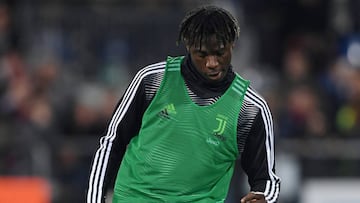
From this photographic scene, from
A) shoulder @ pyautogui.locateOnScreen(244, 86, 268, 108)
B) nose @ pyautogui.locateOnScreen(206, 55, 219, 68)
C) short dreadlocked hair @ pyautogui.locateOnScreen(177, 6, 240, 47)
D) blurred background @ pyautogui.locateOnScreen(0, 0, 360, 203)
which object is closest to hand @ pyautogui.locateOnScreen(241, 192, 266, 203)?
shoulder @ pyautogui.locateOnScreen(244, 86, 268, 108)

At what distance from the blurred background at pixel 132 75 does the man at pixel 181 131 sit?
5.12 m

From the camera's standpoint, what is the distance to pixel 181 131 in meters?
5.51

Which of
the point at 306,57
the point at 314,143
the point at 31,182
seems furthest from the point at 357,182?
the point at 31,182

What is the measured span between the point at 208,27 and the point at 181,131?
0.55 metres

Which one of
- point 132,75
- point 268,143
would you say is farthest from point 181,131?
point 132,75

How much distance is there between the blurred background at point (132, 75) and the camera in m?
10.9

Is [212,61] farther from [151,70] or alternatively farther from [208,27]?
[151,70]

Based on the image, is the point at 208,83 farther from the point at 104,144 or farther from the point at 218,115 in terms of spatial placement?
the point at 104,144

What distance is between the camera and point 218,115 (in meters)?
5.54

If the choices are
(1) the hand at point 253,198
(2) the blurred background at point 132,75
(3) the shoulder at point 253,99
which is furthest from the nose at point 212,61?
(2) the blurred background at point 132,75

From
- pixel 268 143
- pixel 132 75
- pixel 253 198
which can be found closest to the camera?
pixel 253 198

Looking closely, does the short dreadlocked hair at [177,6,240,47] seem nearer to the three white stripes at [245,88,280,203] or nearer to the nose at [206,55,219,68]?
the nose at [206,55,219,68]

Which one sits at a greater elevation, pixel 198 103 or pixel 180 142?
pixel 198 103

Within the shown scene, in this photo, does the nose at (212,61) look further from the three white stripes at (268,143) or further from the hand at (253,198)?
the hand at (253,198)
